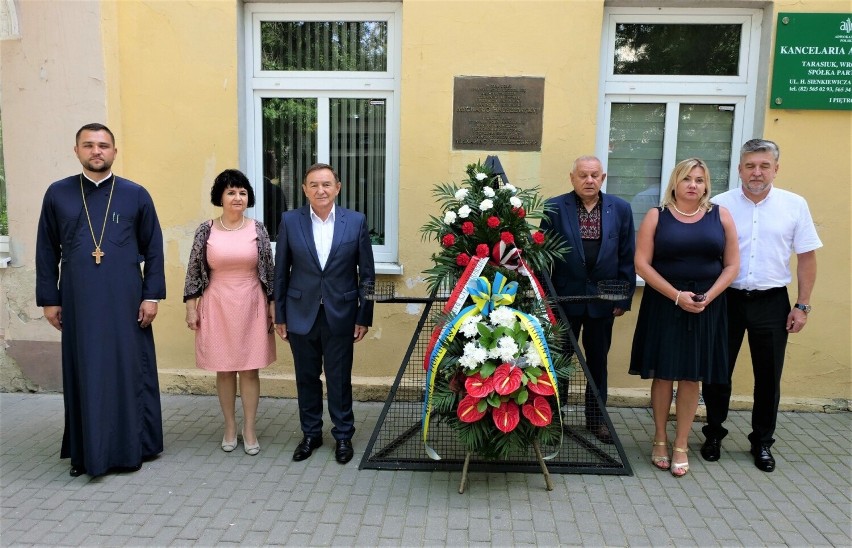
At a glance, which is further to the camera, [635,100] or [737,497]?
[635,100]

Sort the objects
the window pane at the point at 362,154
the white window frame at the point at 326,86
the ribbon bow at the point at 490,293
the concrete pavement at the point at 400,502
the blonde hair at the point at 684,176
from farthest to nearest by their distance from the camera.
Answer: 1. the window pane at the point at 362,154
2. the white window frame at the point at 326,86
3. the blonde hair at the point at 684,176
4. the ribbon bow at the point at 490,293
5. the concrete pavement at the point at 400,502

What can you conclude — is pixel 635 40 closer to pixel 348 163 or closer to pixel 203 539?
pixel 348 163

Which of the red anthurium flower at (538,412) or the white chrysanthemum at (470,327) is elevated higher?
the white chrysanthemum at (470,327)

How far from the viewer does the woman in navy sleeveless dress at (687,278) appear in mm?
3525

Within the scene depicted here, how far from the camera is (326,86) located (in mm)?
5008

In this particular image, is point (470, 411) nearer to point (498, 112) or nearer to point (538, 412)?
point (538, 412)

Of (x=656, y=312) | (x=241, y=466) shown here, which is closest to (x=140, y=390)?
(x=241, y=466)

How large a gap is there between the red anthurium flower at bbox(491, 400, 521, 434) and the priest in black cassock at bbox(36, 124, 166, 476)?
2145mm

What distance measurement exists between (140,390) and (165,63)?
2.60 metres

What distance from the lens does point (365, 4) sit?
4816mm

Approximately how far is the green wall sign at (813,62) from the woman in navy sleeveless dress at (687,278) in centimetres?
157

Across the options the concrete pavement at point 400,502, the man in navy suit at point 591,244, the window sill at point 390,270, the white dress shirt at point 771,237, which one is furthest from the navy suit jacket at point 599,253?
the window sill at point 390,270

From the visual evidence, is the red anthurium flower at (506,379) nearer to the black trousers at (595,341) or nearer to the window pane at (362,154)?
the black trousers at (595,341)

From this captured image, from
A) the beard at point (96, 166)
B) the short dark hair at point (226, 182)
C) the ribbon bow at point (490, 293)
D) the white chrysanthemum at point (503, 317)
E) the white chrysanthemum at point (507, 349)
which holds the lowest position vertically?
the white chrysanthemum at point (507, 349)
